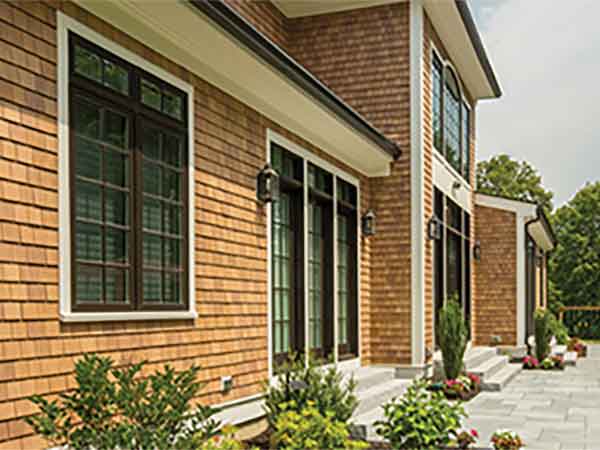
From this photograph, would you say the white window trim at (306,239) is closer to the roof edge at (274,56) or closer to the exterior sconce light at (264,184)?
the exterior sconce light at (264,184)

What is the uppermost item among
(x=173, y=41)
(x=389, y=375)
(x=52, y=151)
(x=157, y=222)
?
(x=173, y=41)

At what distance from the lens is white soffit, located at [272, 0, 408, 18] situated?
36.1ft

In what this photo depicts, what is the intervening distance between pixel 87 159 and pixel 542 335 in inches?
469

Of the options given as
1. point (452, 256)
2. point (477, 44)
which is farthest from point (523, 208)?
point (477, 44)

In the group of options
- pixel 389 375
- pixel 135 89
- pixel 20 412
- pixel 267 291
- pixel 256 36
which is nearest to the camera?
pixel 20 412

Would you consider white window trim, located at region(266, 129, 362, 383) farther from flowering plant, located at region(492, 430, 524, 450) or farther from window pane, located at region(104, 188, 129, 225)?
window pane, located at region(104, 188, 129, 225)

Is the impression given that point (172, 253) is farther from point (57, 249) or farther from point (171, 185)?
point (57, 249)

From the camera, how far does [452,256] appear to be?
14.0m

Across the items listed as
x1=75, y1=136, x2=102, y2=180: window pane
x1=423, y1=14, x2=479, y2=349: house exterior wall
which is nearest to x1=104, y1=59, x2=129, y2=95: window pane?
x1=75, y1=136, x2=102, y2=180: window pane

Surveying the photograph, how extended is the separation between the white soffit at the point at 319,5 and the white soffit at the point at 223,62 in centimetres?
285

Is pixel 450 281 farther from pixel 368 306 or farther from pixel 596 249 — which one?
pixel 596 249

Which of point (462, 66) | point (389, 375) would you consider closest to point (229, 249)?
point (389, 375)

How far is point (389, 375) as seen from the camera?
10219 millimetres

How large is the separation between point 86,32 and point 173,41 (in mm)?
985
